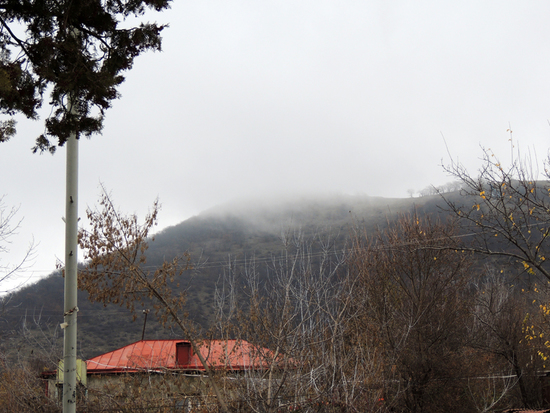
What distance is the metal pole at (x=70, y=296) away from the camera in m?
4.36

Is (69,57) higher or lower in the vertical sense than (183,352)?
higher

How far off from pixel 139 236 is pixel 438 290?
11573 millimetres

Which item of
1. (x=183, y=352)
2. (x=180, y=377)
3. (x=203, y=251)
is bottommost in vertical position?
(x=183, y=352)

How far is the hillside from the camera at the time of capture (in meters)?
25.0

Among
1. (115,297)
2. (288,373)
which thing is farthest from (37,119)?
(288,373)

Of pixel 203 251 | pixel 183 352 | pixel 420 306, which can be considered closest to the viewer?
pixel 420 306

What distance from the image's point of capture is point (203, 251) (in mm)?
27516

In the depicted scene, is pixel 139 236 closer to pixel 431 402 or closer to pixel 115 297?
pixel 115 297

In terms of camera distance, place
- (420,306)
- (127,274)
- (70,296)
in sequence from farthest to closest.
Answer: (420,306)
(127,274)
(70,296)

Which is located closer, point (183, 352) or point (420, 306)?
point (420, 306)

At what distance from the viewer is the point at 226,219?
350 feet

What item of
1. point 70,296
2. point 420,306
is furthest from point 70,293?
point 420,306

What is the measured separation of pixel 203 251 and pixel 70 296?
2324cm

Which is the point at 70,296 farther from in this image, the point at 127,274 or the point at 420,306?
the point at 420,306
